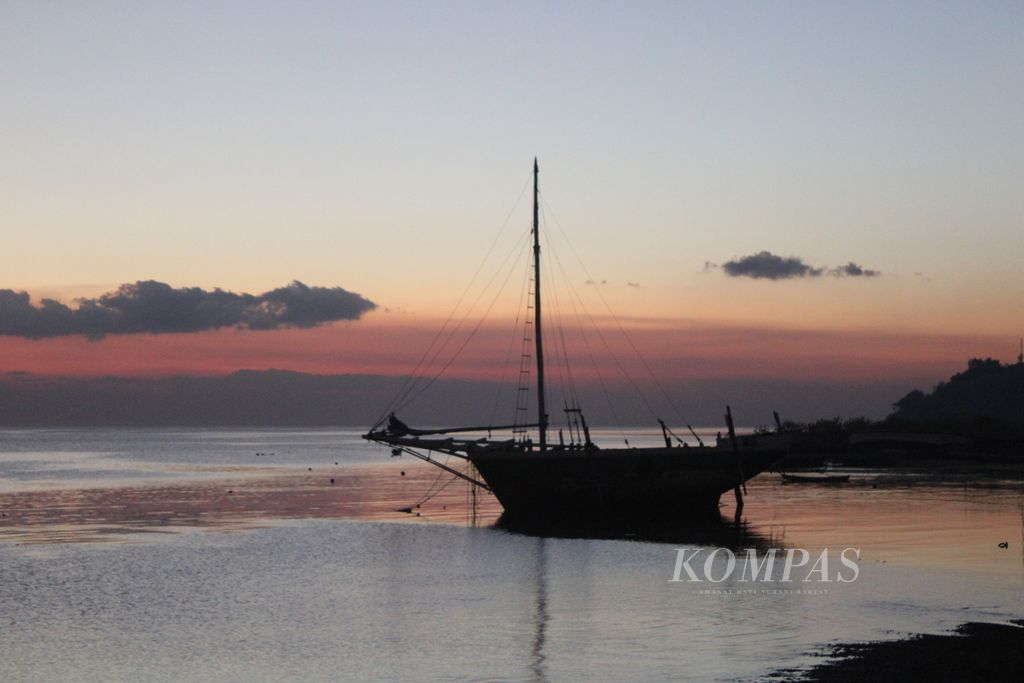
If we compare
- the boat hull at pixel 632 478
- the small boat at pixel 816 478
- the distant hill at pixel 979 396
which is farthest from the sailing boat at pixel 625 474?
the distant hill at pixel 979 396

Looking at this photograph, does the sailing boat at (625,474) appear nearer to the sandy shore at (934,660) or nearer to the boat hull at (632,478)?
the boat hull at (632,478)

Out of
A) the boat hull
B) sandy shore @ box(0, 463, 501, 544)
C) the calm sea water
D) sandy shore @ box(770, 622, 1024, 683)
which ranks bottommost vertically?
sandy shore @ box(0, 463, 501, 544)

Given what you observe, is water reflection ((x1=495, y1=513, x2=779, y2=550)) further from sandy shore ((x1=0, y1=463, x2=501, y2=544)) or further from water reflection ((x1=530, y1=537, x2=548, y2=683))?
Answer: sandy shore ((x1=0, y1=463, x2=501, y2=544))

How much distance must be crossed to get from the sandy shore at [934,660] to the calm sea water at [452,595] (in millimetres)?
1021

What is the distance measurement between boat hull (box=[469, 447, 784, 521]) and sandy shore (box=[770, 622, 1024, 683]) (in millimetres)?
25883

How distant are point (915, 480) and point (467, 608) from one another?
51.7 meters

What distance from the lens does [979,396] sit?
183 metres

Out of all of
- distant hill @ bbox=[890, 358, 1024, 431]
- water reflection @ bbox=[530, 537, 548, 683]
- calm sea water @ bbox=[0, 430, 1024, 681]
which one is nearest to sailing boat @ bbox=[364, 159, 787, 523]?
calm sea water @ bbox=[0, 430, 1024, 681]

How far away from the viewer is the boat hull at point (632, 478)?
4847cm

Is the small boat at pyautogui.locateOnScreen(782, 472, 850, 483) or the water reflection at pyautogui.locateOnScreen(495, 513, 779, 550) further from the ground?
the small boat at pyautogui.locateOnScreen(782, 472, 850, 483)

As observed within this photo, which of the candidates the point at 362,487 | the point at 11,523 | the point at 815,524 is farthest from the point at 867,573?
the point at 362,487

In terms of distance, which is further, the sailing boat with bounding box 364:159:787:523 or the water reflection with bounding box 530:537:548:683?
the sailing boat with bounding box 364:159:787:523

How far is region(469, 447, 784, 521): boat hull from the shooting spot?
48469mm

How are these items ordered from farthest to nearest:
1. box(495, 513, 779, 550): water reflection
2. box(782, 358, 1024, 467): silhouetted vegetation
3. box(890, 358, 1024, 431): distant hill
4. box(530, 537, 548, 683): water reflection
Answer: box(890, 358, 1024, 431): distant hill < box(782, 358, 1024, 467): silhouetted vegetation < box(495, 513, 779, 550): water reflection < box(530, 537, 548, 683): water reflection
